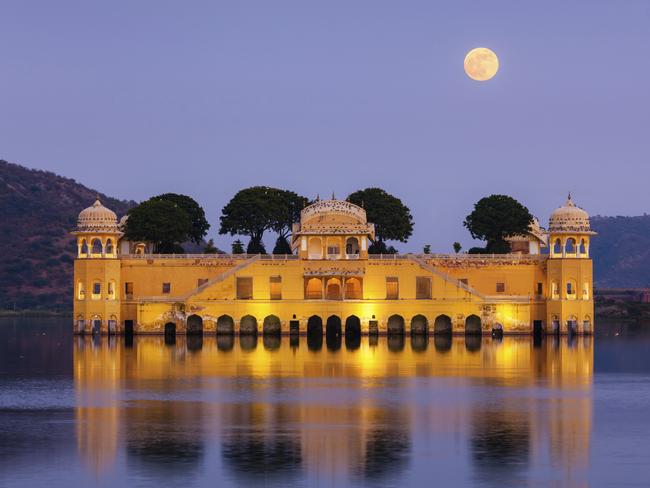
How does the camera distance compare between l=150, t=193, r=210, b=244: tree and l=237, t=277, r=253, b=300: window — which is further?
l=150, t=193, r=210, b=244: tree

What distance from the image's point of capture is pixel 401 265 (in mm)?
79938

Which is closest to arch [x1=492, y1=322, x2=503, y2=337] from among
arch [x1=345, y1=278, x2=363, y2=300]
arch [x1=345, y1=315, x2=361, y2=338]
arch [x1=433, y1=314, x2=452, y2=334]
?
arch [x1=433, y1=314, x2=452, y2=334]

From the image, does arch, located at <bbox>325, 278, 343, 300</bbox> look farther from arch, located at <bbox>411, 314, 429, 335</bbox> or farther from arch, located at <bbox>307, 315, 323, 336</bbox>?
arch, located at <bbox>411, 314, 429, 335</bbox>

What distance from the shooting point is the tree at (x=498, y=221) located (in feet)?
Answer: 292

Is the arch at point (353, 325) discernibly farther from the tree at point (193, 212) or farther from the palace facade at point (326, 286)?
the tree at point (193, 212)

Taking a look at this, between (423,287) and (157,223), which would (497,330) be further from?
(157,223)

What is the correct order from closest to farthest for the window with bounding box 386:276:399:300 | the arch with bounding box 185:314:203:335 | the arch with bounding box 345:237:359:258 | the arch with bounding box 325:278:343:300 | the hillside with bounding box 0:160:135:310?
1. the window with bounding box 386:276:399:300
2. the arch with bounding box 185:314:203:335
3. the arch with bounding box 345:237:359:258
4. the arch with bounding box 325:278:343:300
5. the hillside with bounding box 0:160:135:310

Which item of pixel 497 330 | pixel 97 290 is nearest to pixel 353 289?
pixel 497 330

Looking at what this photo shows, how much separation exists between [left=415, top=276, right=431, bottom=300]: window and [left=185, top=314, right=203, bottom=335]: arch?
1210cm

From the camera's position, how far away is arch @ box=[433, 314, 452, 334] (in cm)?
8250

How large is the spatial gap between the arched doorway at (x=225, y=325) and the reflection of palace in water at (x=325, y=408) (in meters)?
15.2

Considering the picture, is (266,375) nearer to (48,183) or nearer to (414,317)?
(414,317)

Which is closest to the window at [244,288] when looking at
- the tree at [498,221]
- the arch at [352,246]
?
the arch at [352,246]

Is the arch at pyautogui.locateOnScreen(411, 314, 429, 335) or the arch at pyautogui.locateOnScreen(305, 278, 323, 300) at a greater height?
the arch at pyautogui.locateOnScreen(305, 278, 323, 300)
